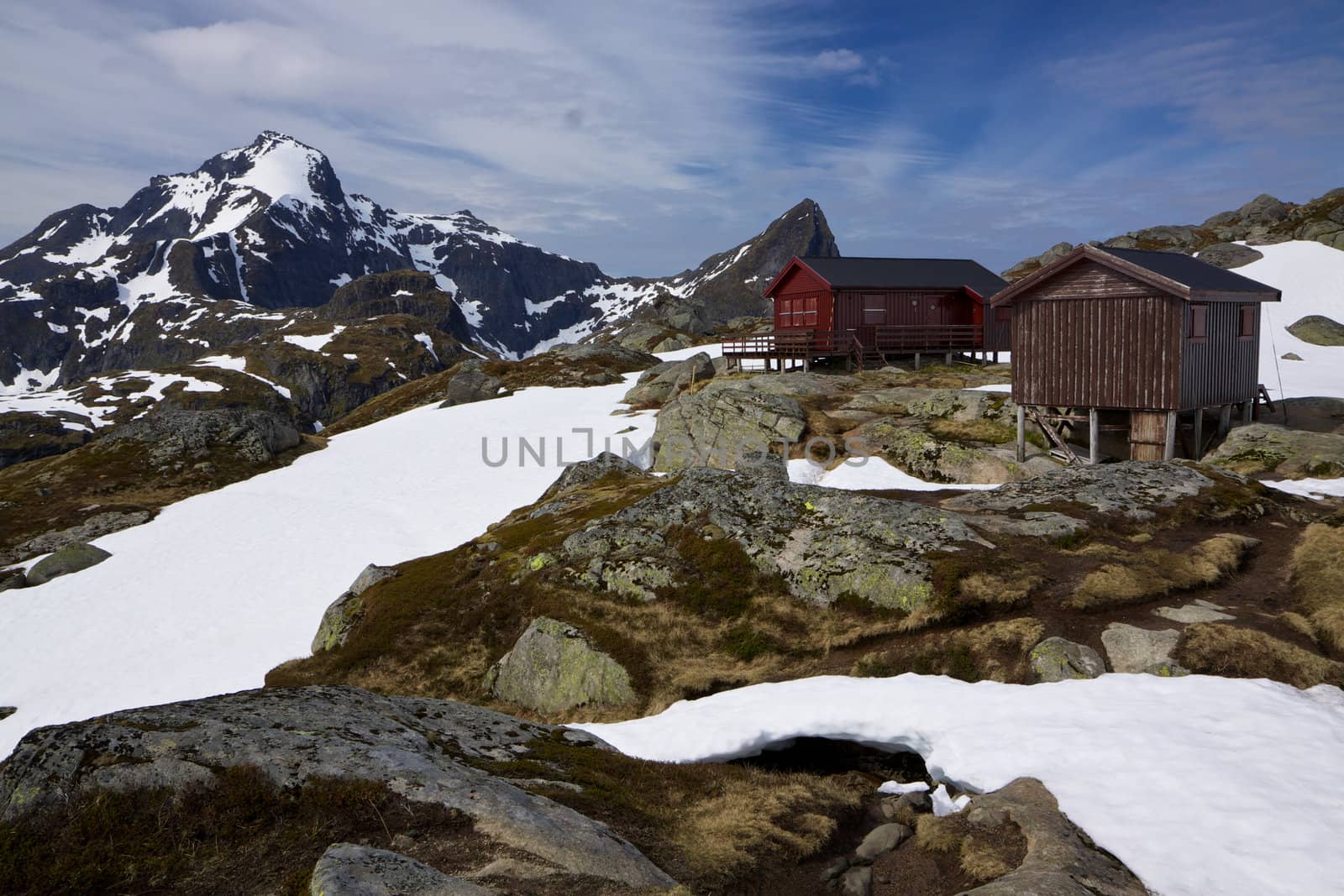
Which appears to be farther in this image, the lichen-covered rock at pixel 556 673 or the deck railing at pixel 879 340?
the deck railing at pixel 879 340

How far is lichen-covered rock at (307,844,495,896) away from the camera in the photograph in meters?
6.33

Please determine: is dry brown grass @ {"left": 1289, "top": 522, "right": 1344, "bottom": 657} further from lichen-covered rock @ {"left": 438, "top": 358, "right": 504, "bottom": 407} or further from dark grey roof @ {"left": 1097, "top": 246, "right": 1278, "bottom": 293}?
lichen-covered rock @ {"left": 438, "top": 358, "right": 504, "bottom": 407}

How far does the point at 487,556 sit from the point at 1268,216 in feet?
402

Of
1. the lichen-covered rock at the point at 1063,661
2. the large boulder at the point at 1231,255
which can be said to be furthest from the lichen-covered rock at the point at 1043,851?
the large boulder at the point at 1231,255

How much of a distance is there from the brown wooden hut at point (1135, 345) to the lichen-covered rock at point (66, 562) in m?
44.5

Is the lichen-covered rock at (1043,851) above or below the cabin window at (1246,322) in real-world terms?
below

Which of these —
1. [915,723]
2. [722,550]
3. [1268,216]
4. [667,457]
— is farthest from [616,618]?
[1268,216]

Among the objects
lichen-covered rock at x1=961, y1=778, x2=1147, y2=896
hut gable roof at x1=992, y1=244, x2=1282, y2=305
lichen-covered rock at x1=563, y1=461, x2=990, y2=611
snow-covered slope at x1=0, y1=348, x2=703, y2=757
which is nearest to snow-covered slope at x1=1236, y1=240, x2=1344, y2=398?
hut gable roof at x1=992, y1=244, x2=1282, y2=305

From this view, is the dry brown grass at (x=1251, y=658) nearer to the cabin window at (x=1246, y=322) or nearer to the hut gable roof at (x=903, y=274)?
the cabin window at (x=1246, y=322)

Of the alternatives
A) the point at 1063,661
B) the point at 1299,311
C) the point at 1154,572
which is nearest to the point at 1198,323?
the point at 1154,572

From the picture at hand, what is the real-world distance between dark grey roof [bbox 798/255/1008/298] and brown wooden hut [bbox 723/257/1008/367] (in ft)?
0.28

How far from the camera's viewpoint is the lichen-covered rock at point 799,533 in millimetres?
18859

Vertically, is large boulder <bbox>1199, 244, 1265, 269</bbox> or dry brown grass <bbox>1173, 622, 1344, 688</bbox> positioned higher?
large boulder <bbox>1199, 244, 1265, 269</bbox>

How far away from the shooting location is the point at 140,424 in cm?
5456
